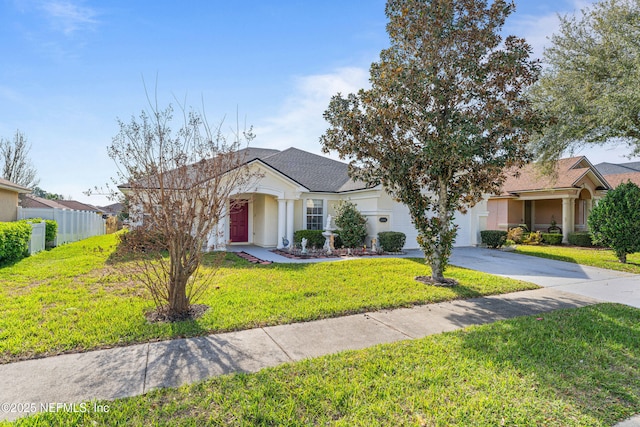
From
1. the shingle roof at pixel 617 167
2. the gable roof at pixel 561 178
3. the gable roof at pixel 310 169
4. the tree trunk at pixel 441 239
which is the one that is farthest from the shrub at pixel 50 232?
the shingle roof at pixel 617 167

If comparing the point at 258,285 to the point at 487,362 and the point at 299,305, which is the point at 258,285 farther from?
the point at 487,362

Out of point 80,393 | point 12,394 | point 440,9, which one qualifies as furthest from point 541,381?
point 440,9

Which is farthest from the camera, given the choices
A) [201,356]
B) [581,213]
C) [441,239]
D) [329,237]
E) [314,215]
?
[581,213]

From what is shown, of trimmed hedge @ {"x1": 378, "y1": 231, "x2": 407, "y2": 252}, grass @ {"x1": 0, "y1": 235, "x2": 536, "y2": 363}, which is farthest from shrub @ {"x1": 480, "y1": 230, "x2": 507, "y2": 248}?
grass @ {"x1": 0, "y1": 235, "x2": 536, "y2": 363}

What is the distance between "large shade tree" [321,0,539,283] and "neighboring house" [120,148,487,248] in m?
6.66

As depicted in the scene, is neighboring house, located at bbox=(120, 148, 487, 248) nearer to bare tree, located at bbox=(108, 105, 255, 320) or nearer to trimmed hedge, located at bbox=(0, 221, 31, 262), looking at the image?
trimmed hedge, located at bbox=(0, 221, 31, 262)

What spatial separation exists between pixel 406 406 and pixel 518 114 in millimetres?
7286

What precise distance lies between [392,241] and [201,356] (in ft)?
37.9

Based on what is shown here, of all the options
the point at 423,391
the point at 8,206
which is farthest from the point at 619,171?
the point at 8,206

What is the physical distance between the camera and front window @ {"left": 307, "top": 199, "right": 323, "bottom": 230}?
1727 centimetres

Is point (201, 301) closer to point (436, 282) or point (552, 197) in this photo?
point (436, 282)

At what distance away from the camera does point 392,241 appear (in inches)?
584

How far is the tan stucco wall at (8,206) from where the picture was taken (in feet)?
56.2

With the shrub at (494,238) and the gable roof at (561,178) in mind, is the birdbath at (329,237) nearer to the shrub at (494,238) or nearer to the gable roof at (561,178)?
the shrub at (494,238)
